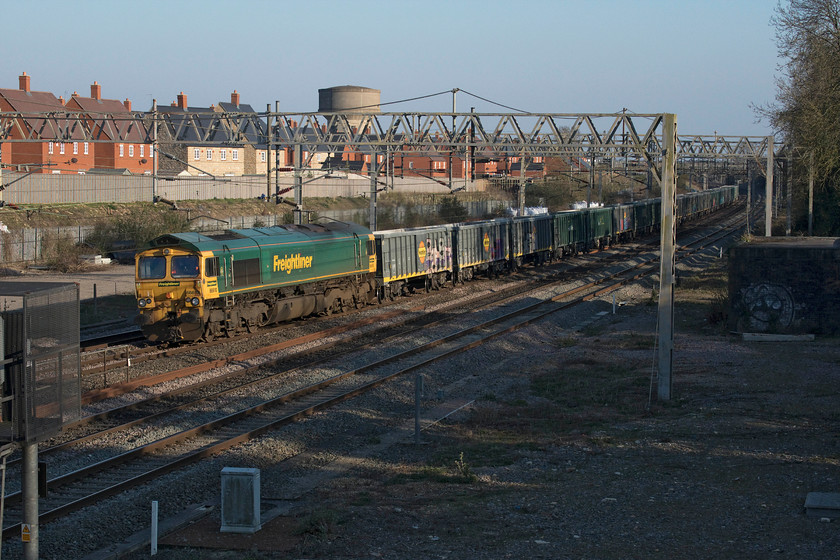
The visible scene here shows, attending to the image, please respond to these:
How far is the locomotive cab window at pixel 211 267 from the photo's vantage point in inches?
885

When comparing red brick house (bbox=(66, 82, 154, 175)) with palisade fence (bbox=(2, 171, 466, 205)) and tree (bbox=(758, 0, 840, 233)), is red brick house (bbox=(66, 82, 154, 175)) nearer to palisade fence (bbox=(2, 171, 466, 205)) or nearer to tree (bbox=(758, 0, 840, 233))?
palisade fence (bbox=(2, 171, 466, 205))

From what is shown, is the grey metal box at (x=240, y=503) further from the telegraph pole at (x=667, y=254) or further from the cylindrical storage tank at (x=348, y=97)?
the cylindrical storage tank at (x=348, y=97)

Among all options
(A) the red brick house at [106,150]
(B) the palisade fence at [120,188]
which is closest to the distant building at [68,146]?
(A) the red brick house at [106,150]

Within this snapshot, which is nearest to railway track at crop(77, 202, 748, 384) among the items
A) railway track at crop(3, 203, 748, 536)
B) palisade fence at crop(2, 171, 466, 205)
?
railway track at crop(3, 203, 748, 536)

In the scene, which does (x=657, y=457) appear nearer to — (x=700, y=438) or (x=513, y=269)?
(x=700, y=438)

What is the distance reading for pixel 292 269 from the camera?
1016 inches

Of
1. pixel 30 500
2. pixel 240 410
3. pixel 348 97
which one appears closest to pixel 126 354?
pixel 240 410

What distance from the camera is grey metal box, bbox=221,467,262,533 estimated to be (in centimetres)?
991

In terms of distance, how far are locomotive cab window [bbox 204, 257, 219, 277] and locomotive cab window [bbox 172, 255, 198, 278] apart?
25 centimetres

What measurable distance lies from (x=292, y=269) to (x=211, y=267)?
355 cm

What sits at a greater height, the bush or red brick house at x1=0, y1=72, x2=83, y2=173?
red brick house at x1=0, y1=72, x2=83, y2=173

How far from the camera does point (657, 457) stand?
12.8m

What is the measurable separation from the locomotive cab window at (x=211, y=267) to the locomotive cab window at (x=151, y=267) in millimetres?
1137

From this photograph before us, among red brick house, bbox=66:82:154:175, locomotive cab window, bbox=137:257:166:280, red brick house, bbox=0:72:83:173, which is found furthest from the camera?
red brick house, bbox=66:82:154:175
